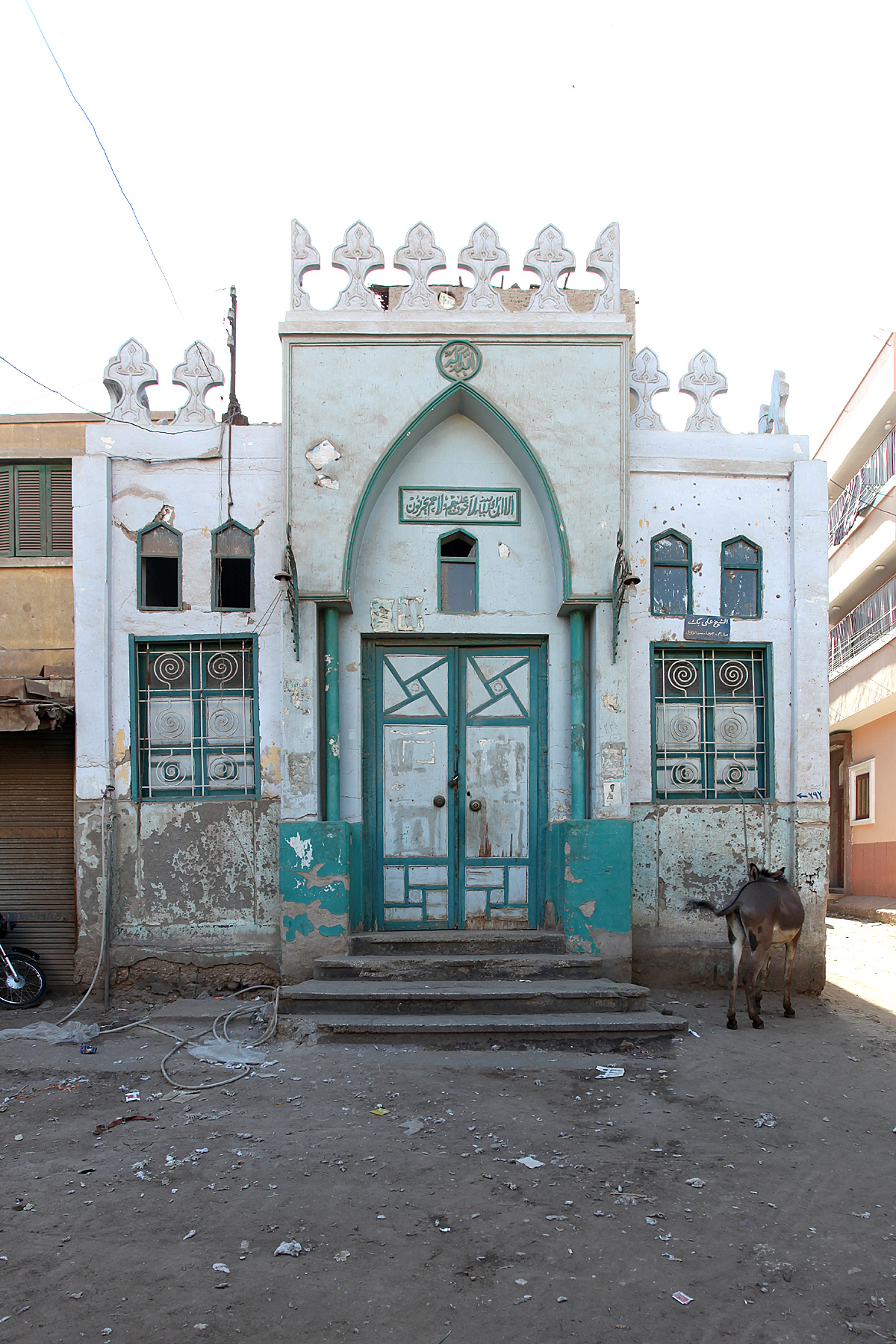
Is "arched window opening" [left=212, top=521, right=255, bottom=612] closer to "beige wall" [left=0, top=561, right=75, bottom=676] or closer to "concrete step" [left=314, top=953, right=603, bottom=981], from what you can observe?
"beige wall" [left=0, top=561, right=75, bottom=676]

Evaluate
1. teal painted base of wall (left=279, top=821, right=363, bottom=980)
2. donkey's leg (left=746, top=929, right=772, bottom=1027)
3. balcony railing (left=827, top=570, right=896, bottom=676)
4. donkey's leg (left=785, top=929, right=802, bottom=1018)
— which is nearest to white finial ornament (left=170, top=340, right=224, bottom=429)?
teal painted base of wall (left=279, top=821, right=363, bottom=980)

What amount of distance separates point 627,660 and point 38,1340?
5767 millimetres

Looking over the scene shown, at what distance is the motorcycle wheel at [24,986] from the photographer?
7137mm

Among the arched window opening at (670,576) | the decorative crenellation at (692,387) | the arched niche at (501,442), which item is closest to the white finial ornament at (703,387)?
the decorative crenellation at (692,387)

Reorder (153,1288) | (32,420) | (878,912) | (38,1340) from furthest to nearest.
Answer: (878,912) → (32,420) → (153,1288) → (38,1340)

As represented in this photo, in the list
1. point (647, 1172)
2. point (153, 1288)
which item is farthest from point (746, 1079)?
point (153, 1288)

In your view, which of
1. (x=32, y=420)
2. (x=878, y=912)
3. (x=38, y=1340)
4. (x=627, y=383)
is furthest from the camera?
(x=878, y=912)

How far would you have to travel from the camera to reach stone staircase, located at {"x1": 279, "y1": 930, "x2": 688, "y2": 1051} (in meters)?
5.86

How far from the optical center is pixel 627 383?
7.27 m

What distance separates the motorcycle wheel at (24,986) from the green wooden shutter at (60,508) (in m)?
3.78

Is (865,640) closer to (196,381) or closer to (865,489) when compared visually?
(865,489)

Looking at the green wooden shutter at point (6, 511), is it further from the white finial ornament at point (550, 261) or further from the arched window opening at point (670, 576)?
the arched window opening at point (670, 576)

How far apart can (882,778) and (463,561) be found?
15105 millimetres

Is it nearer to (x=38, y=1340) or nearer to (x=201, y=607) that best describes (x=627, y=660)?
(x=201, y=607)
